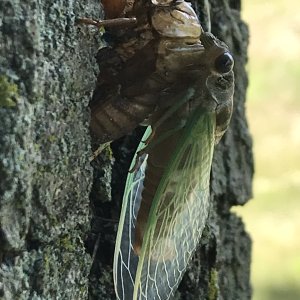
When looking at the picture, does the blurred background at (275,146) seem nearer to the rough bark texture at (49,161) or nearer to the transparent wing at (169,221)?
the transparent wing at (169,221)

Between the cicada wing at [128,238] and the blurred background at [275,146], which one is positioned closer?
the cicada wing at [128,238]

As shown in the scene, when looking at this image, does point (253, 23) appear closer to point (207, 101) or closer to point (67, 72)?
point (207, 101)

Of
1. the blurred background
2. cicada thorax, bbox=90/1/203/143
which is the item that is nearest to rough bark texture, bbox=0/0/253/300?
cicada thorax, bbox=90/1/203/143

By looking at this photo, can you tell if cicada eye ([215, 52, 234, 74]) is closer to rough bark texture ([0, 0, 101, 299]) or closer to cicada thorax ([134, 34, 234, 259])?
cicada thorax ([134, 34, 234, 259])

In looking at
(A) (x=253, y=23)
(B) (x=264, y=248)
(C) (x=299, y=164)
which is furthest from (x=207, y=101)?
(A) (x=253, y=23)

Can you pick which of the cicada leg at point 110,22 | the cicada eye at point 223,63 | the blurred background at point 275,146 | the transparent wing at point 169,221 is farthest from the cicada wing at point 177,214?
the blurred background at point 275,146

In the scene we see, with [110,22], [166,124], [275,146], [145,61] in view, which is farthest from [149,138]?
[275,146]

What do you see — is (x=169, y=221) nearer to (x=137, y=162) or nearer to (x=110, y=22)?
(x=137, y=162)
